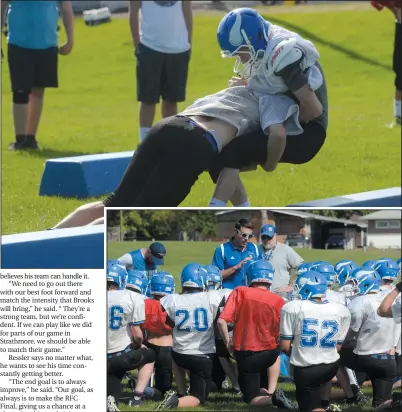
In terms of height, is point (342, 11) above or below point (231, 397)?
above

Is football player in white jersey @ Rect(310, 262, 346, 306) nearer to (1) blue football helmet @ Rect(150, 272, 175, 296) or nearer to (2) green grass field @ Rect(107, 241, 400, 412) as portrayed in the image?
(2) green grass field @ Rect(107, 241, 400, 412)

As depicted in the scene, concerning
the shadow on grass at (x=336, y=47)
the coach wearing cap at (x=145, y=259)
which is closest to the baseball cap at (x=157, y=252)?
the coach wearing cap at (x=145, y=259)

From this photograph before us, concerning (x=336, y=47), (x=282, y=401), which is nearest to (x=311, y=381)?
(x=282, y=401)

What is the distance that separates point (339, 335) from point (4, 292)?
1767 mm

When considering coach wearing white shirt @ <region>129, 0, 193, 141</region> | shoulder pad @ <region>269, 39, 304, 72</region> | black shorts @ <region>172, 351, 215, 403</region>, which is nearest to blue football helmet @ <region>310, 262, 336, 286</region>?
black shorts @ <region>172, 351, 215, 403</region>

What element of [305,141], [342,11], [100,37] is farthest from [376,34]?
[305,141]

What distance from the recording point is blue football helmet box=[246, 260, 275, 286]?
6.57 metres

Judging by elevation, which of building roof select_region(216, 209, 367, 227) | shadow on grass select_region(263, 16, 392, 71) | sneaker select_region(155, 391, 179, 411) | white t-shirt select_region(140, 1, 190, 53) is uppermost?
shadow on grass select_region(263, 16, 392, 71)

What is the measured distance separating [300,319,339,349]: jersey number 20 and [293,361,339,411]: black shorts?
111mm

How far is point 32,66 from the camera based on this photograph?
12070 mm

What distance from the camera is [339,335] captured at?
6.70 metres

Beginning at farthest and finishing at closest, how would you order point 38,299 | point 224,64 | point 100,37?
point 100,37 → point 224,64 → point 38,299

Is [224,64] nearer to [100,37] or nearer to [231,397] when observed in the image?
[100,37]

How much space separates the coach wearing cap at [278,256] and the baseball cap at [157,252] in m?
0.51
